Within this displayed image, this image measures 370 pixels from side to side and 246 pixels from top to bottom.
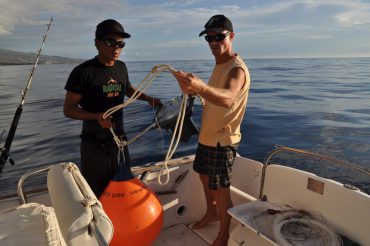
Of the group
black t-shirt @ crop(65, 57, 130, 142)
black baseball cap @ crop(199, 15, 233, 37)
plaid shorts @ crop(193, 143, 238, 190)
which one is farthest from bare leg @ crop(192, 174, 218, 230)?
black baseball cap @ crop(199, 15, 233, 37)

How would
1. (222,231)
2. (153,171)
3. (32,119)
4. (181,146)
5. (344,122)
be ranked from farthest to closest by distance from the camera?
(32,119), (344,122), (181,146), (153,171), (222,231)

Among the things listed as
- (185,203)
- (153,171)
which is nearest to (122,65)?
(153,171)

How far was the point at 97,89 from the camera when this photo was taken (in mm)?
3139

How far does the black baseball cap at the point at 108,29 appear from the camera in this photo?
3.08 m

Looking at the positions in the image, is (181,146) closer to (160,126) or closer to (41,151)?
(41,151)

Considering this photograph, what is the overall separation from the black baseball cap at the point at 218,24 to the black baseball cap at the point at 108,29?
2.69 feet

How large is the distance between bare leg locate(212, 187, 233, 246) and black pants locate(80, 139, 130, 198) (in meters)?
1.19

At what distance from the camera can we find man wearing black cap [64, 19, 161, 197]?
9.90 ft

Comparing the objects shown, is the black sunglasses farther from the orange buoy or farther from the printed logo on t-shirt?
the orange buoy

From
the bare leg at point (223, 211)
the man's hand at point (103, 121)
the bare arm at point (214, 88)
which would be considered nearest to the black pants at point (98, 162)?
the man's hand at point (103, 121)

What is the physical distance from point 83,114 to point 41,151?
7.98 meters

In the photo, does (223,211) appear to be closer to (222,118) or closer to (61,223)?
(222,118)

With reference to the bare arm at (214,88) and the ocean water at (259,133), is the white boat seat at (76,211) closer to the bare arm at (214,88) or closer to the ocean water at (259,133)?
the bare arm at (214,88)

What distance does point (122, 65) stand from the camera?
3.52 meters
